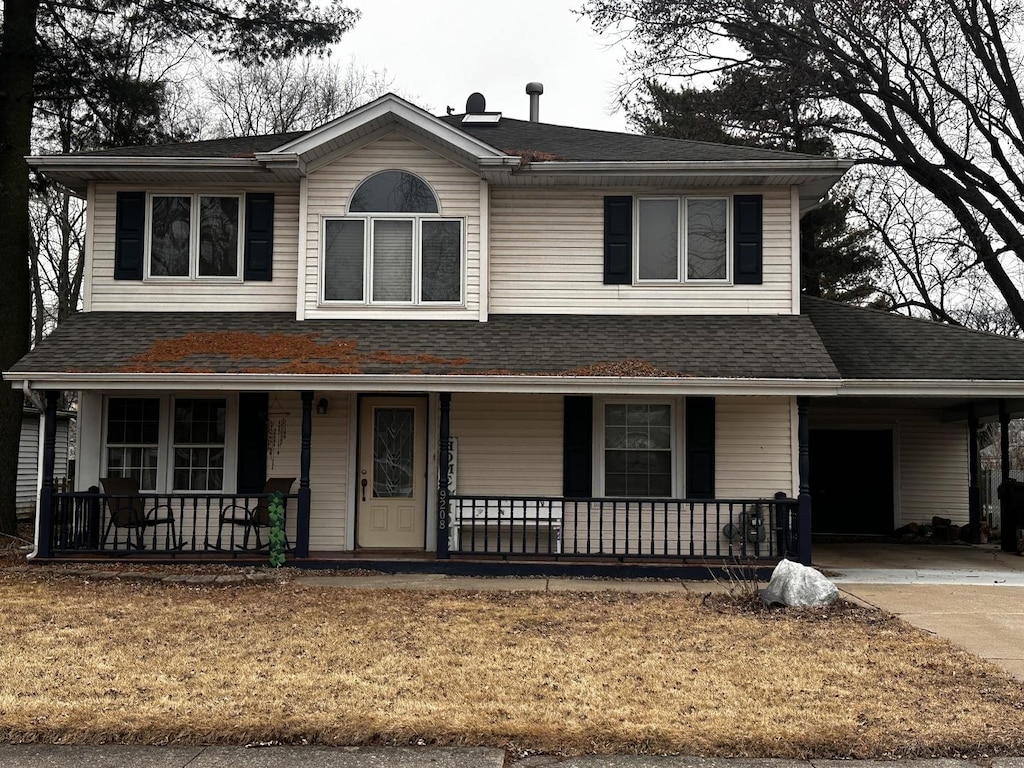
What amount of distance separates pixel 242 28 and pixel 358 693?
44.3 feet

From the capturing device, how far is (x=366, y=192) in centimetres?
1284

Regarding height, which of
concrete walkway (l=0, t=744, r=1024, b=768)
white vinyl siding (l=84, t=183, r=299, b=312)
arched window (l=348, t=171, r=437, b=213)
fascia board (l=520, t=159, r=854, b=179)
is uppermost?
fascia board (l=520, t=159, r=854, b=179)

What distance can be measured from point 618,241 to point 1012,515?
7.50 meters

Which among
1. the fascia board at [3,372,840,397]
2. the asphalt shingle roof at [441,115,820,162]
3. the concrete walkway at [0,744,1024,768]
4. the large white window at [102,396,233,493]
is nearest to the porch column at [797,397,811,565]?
the fascia board at [3,372,840,397]

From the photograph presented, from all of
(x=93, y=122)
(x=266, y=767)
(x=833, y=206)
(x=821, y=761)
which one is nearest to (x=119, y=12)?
(x=93, y=122)

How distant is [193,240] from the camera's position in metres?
13.1

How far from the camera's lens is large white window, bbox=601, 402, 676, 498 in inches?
491

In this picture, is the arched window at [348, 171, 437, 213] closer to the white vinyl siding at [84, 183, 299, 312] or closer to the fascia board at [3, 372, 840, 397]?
the white vinyl siding at [84, 183, 299, 312]

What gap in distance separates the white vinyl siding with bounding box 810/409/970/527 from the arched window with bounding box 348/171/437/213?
7985 millimetres

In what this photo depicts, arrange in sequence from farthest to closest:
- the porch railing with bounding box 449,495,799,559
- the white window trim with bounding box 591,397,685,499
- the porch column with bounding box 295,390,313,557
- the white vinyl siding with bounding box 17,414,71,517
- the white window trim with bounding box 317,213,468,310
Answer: the white vinyl siding with bounding box 17,414,71,517, the white window trim with bounding box 317,213,468,310, the white window trim with bounding box 591,397,685,499, the porch column with bounding box 295,390,313,557, the porch railing with bounding box 449,495,799,559

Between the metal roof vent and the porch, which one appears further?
the metal roof vent

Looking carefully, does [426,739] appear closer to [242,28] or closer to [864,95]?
[242,28]

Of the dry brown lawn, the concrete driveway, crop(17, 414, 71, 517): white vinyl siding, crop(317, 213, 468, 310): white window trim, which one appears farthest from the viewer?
crop(17, 414, 71, 517): white vinyl siding

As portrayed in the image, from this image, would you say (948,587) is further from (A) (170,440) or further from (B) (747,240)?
(A) (170,440)
